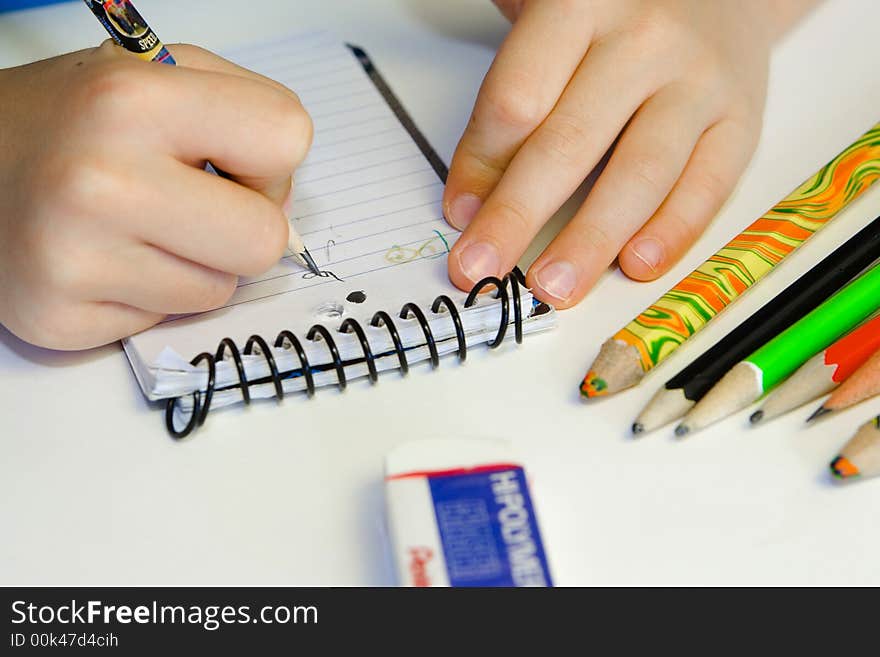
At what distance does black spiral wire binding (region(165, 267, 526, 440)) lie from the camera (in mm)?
568

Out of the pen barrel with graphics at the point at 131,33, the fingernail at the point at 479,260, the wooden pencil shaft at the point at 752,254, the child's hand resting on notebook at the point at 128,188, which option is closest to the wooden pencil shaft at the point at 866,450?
the wooden pencil shaft at the point at 752,254

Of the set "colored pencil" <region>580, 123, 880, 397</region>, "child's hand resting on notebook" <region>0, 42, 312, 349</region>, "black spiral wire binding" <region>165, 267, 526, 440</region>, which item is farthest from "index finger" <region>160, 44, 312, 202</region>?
"colored pencil" <region>580, 123, 880, 397</region>

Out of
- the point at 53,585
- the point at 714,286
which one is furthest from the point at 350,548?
the point at 714,286

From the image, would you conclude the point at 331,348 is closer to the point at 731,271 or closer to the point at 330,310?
the point at 330,310

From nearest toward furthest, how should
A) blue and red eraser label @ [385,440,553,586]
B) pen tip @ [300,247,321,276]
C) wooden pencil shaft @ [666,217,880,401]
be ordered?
1. blue and red eraser label @ [385,440,553,586]
2. wooden pencil shaft @ [666,217,880,401]
3. pen tip @ [300,247,321,276]

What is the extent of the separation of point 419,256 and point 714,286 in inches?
7.9

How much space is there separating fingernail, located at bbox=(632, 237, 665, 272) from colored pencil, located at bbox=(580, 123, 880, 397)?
32mm

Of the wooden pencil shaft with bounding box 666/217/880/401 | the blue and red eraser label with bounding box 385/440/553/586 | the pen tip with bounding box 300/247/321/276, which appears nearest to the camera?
the blue and red eraser label with bounding box 385/440/553/586

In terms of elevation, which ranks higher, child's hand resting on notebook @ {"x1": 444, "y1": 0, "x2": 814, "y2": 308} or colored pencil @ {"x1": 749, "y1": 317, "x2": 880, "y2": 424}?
child's hand resting on notebook @ {"x1": 444, "y1": 0, "x2": 814, "y2": 308}

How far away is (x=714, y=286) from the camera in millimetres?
611

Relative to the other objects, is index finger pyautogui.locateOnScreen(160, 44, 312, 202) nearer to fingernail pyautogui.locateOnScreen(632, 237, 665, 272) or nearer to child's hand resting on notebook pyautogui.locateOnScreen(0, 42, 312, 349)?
child's hand resting on notebook pyautogui.locateOnScreen(0, 42, 312, 349)

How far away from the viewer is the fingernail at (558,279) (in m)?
0.63

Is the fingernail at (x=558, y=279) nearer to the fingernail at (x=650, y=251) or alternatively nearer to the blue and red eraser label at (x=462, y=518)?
the fingernail at (x=650, y=251)
